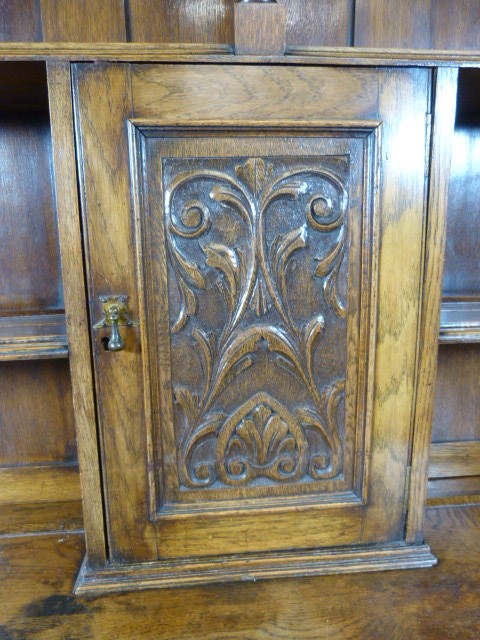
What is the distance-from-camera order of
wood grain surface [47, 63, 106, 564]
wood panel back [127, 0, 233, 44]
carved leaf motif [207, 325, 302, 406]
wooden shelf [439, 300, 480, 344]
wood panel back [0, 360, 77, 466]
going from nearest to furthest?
wood grain surface [47, 63, 106, 564] → carved leaf motif [207, 325, 302, 406] → wooden shelf [439, 300, 480, 344] → wood panel back [127, 0, 233, 44] → wood panel back [0, 360, 77, 466]

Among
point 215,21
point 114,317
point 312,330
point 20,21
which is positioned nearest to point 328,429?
point 312,330

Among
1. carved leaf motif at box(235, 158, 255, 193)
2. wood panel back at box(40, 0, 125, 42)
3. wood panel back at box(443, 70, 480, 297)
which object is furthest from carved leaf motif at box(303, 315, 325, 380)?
wood panel back at box(40, 0, 125, 42)

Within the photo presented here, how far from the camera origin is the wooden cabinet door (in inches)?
30.9

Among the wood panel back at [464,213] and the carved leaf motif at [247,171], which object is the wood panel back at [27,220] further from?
the wood panel back at [464,213]

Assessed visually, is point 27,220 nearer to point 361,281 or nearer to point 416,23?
point 361,281

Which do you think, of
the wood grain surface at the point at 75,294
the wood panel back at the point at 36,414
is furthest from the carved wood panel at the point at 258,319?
the wood panel back at the point at 36,414

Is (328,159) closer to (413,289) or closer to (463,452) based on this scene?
(413,289)

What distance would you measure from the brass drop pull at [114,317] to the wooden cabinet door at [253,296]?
0.7 inches

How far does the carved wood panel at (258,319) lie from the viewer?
818mm

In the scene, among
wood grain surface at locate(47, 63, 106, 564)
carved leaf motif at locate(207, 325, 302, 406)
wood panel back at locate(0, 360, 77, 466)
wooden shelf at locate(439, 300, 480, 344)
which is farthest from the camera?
wood panel back at locate(0, 360, 77, 466)

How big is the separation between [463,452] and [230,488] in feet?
2.15

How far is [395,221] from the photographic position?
0.84m

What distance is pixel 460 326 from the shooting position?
3.21 feet

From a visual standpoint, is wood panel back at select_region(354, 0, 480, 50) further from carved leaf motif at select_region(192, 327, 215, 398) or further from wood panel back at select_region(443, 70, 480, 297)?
carved leaf motif at select_region(192, 327, 215, 398)
